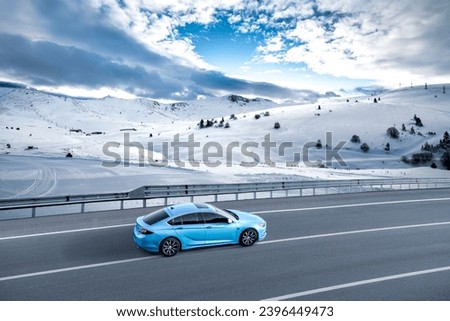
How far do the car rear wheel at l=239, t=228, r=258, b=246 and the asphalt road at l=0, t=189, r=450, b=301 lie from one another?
0.85ft

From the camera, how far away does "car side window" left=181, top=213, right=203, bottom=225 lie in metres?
9.60

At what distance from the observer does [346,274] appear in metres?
8.12

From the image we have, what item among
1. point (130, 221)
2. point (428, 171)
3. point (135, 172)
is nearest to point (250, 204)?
point (130, 221)

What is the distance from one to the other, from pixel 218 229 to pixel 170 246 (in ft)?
5.11

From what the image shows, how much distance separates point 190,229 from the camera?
9.55 metres

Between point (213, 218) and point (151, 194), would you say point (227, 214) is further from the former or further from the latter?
point (151, 194)

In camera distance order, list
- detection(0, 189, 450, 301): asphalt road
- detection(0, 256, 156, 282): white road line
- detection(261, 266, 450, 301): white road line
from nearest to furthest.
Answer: detection(261, 266, 450, 301): white road line
detection(0, 189, 450, 301): asphalt road
detection(0, 256, 156, 282): white road line

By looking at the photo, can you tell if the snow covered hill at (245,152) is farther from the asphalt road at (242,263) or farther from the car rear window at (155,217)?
the car rear window at (155,217)

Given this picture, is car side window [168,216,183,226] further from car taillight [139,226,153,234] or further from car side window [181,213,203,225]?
car taillight [139,226,153,234]

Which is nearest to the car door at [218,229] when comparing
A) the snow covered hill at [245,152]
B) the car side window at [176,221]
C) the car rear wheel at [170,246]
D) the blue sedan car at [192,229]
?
the blue sedan car at [192,229]

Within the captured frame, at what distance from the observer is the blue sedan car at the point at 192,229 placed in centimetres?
921

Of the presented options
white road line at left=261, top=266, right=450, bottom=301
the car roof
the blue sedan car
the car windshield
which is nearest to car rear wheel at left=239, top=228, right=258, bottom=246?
the blue sedan car

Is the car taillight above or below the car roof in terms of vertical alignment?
below
